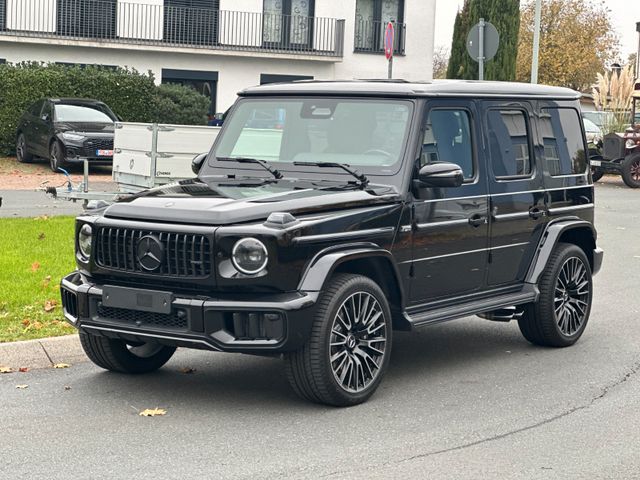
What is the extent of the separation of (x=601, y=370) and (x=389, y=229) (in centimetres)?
195

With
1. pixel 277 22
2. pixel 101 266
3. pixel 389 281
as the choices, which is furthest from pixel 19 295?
pixel 277 22

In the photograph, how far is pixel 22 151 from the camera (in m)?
28.7

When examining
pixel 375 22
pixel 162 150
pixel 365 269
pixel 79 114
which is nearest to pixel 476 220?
pixel 365 269

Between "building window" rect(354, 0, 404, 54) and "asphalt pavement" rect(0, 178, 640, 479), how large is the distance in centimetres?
3392

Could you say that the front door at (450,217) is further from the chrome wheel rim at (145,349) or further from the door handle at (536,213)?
the chrome wheel rim at (145,349)

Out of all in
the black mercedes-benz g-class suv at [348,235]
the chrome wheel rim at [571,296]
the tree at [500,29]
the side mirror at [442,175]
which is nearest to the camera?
the black mercedes-benz g-class suv at [348,235]

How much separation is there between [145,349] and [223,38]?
33.5m

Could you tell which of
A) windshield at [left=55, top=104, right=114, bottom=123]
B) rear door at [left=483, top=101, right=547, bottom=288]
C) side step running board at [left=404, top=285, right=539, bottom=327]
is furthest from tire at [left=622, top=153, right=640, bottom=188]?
side step running board at [left=404, top=285, right=539, bottom=327]

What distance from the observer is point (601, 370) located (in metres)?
8.34

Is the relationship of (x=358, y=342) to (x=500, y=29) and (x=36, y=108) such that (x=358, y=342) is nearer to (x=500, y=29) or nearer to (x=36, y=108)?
(x=36, y=108)

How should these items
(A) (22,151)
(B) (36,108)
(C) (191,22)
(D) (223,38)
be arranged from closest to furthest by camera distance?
(B) (36,108) → (A) (22,151) → (C) (191,22) → (D) (223,38)

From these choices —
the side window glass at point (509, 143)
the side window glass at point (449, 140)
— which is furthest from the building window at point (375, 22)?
the side window glass at point (449, 140)

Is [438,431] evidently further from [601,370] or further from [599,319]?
[599,319]

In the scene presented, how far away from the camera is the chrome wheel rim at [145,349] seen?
7.89 m
